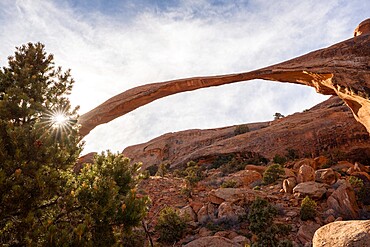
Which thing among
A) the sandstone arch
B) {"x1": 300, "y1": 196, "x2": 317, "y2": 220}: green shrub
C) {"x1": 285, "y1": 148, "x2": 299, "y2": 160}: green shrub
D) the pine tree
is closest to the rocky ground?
{"x1": 300, "y1": 196, "x2": 317, "y2": 220}: green shrub

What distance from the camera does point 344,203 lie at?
1162cm

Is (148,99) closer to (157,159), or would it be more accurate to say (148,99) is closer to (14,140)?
(14,140)

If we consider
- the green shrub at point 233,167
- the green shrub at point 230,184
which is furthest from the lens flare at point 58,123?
the green shrub at point 233,167

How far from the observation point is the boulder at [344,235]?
455 centimetres

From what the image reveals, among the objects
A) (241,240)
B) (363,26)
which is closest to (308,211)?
(241,240)

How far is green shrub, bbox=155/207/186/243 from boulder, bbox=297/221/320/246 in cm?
436

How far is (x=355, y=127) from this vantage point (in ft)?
79.3

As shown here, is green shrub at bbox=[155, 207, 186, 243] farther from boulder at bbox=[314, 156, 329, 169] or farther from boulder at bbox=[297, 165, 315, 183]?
boulder at bbox=[314, 156, 329, 169]

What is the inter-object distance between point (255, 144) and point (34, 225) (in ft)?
80.7

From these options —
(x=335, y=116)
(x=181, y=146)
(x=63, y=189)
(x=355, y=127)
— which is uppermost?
(x=181, y=146)

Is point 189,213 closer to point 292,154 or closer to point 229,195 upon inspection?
point 229,195

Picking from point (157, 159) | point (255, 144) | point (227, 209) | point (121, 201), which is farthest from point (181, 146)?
point (121, 201)

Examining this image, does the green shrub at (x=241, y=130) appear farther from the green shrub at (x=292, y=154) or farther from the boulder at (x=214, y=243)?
the boulder at (x=214, y=243)

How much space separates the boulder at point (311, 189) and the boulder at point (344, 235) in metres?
8.02
